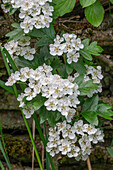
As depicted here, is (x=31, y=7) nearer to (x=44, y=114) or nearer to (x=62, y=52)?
(x=62, y=52)

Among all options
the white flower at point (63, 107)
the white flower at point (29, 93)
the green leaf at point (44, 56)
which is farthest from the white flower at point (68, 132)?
the green leaf at point (44, 56)

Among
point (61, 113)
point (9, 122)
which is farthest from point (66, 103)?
point (9, 122)

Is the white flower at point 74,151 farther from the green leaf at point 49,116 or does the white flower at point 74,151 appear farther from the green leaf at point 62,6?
the green leaf at point 62,6

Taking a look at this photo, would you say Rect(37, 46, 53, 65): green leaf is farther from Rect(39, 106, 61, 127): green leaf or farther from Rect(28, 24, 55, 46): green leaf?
Rect(39, 106, 61, 127): green leaf

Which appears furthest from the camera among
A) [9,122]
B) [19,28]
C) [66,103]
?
[9,122]

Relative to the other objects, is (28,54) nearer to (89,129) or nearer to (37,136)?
(89,129)

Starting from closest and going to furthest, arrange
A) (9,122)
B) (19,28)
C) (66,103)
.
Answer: (66,103), (19,28), (9,122)

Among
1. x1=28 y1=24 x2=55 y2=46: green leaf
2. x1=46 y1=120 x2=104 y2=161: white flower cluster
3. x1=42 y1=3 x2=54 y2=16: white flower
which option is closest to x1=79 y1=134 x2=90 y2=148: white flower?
x1=46 y1=120 x2=104 y2=161: white flower cluster
